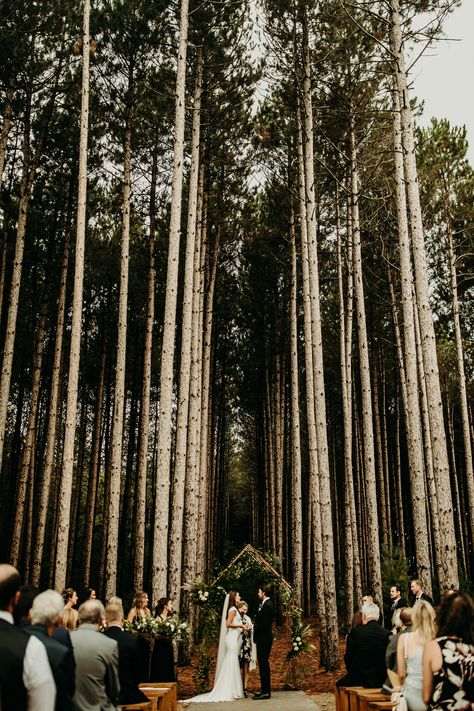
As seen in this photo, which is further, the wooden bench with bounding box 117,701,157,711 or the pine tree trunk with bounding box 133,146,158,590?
the pine tree trunk with bounding box 133,146,158,590

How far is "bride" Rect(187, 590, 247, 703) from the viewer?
1001cm

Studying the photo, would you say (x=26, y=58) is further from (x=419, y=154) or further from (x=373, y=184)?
(x=419, y=154)

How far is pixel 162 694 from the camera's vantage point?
6.22 metres

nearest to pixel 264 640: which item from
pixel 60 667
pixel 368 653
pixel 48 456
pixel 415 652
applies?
pixel 368 653

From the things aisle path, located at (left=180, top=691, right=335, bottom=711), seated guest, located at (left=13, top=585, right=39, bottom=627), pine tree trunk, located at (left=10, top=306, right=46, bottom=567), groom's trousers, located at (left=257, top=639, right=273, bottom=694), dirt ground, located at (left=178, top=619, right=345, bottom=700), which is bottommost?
dirt ground, located at (left=178, top=619, right=345, bottom=700)

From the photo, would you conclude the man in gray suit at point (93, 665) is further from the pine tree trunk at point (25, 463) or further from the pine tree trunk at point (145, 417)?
the pine tree trunk at point (25, 463)

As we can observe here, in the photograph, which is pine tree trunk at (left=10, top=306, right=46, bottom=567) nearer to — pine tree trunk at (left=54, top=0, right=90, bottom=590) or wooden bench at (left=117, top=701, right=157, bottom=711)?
pine tree trunk at (left=54, top=0, right=90, bottom=590)

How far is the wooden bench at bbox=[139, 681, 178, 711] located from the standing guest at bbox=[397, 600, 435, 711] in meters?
2.56

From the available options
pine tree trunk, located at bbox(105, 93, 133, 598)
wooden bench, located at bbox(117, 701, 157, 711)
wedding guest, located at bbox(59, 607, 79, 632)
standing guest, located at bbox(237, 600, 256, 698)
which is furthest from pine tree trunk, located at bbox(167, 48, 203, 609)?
wedding guest, located at bbox(59, 607, 79, 632)

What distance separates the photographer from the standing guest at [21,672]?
2.59 m

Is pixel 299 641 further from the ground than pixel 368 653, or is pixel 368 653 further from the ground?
pixel 368 653

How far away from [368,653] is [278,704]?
3.21 meters

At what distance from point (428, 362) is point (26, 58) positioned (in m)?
11.5

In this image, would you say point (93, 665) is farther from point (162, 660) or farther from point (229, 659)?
point (229, 659)
